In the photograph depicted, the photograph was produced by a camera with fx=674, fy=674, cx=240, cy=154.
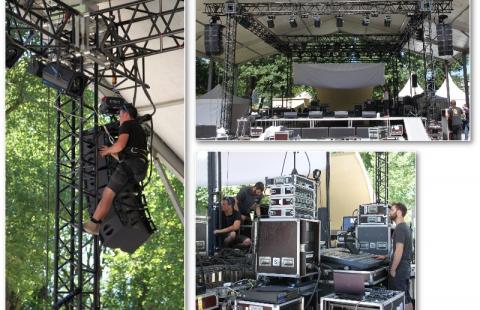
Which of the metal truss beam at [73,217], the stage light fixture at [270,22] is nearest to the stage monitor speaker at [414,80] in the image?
the stage light fixture at [270,22]

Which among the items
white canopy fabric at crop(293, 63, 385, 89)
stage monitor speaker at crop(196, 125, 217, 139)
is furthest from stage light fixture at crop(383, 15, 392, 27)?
stage monitor speaker at crop(196, 125, 217, 139)

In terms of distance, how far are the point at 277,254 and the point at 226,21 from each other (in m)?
1.32

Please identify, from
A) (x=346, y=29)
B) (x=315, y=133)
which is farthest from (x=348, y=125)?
(x=346, y=29)

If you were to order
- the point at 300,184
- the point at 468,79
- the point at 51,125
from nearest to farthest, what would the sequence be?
1. the point at 468,79
2. the point at 300,184
3. the point at 51,125

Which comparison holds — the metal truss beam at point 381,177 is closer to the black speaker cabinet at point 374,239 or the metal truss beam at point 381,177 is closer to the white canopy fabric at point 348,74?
the black speaker cabinet at point 374,239

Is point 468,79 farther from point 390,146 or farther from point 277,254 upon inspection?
point 277,254

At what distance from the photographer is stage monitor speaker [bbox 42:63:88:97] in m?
4.16

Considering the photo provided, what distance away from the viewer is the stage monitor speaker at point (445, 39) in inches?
135

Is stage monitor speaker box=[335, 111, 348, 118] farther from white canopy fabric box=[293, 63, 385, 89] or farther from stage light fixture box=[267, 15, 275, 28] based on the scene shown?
stage light fixture box=[267, 15, 275, 28]

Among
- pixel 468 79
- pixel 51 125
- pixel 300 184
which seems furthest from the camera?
pixel 51 125

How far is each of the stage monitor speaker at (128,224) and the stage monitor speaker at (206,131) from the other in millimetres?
639

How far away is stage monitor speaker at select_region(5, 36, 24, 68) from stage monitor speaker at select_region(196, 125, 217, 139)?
134 cm

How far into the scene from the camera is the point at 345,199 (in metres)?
3.63

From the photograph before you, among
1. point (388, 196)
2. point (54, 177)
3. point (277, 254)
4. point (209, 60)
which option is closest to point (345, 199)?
point (388, 196)
